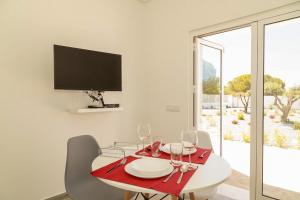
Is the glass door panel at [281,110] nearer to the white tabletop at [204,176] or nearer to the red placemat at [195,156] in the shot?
the red placemat at [195,156]

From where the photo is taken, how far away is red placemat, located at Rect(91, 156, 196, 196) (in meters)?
0.96

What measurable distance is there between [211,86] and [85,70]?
2097 millimetres

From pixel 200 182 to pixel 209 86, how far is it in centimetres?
239

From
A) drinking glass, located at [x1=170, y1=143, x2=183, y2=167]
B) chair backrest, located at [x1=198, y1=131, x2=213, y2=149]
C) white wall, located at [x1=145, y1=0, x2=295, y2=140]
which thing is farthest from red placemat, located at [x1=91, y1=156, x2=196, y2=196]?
white wall, located at [x1=145, y1=0, x2=295, y2=140]

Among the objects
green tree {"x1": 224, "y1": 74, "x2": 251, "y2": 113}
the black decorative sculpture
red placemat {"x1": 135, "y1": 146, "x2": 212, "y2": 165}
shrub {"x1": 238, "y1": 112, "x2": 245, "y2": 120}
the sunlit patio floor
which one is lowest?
the sunlit patio floor

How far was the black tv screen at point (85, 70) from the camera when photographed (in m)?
2.15

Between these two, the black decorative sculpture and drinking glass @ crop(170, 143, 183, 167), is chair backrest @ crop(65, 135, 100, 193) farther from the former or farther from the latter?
drinking glass @ crop(170, 143, 183, 167)

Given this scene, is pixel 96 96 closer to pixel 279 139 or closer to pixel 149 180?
pixel 149 180

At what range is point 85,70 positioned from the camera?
94.0 inches

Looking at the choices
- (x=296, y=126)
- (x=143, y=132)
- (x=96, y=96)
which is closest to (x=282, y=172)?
(x=296, y=126)

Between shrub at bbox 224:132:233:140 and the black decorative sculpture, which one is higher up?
the black decorative sculpture

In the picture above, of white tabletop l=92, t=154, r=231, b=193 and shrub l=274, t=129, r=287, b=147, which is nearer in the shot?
white tabletop l=92, t=154, r=231, b=193

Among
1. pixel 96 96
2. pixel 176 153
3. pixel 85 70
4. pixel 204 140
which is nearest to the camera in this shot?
pixel 176 153

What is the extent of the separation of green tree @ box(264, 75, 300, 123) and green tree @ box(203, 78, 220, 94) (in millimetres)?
1042
